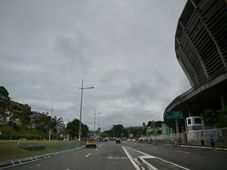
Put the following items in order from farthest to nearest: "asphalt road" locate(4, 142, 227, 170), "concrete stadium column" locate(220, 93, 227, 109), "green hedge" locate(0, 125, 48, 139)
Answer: "green hedge" locate(0, 125, 48, 139) → "concrete stadium column" locate(220, 93, 227, 109) → "asphalt road" locate(4, 142, 227, 170)

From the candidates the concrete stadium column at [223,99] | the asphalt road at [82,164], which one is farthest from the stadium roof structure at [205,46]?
the asphalt road at [82,164]

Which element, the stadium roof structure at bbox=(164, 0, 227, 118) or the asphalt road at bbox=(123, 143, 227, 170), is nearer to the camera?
the asphalt road at bbox=(123, 143, 227, 170)

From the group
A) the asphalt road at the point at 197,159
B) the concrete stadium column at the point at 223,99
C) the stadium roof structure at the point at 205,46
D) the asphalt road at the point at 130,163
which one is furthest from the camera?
the concrete stadium column at the point at 223,99

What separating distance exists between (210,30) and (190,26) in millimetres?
6318

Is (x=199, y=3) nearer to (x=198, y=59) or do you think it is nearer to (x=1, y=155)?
(x=198, y=59)

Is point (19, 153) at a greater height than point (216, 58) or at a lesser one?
lesser

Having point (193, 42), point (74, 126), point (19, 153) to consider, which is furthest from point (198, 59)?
point (74, 126)

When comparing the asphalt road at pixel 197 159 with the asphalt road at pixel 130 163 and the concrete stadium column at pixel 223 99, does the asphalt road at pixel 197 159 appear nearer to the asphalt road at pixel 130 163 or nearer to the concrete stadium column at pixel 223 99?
the asphalt road at pixel 130 163

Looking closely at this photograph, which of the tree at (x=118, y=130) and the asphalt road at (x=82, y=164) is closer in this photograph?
the asphalt road at (x=82, y=164)

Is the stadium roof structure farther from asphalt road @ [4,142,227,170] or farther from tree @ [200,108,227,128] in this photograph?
asphalt road @ [4,142,227,170]

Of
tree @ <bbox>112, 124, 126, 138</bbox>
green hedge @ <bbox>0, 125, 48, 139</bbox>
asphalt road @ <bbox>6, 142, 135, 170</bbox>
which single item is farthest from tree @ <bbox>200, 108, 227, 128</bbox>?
tree @ <bbox>112, 124, 126, 138</bbox>

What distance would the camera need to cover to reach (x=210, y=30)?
1636 inches

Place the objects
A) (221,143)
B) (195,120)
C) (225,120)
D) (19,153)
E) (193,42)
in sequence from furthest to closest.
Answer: (195,120)
(193,42)
(225,120)
(221,143)
(19,153)

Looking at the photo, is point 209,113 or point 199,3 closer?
point 199,3
